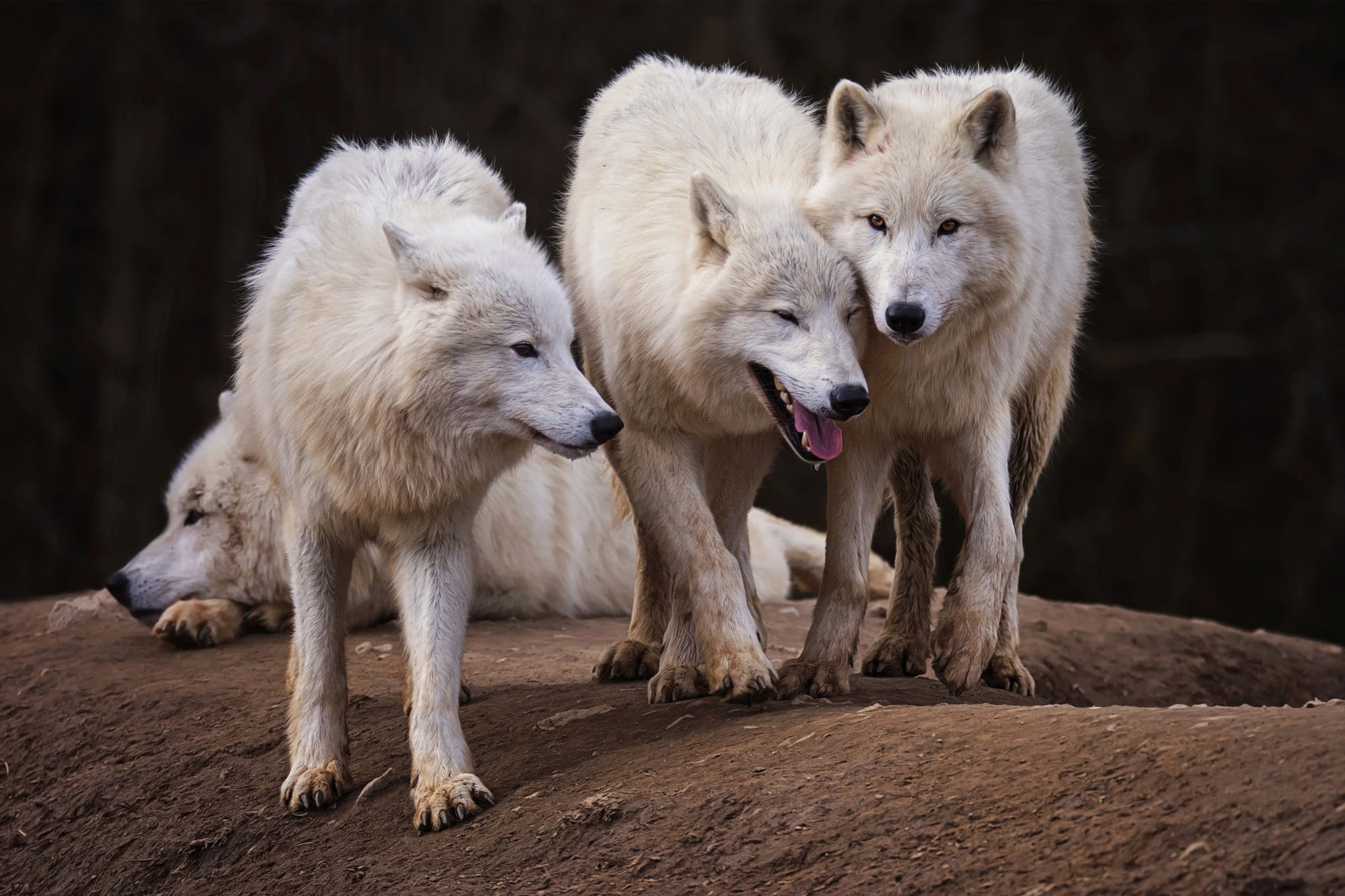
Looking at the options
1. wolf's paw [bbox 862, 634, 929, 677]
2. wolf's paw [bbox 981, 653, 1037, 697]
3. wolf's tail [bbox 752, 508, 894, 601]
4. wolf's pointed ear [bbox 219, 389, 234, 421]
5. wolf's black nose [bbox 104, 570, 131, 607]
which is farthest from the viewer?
wolf's tail [bbox 752, 508, 894, 601]

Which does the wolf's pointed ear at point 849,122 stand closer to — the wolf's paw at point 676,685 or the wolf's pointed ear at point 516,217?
the wolf's pointed ear at point 516,217

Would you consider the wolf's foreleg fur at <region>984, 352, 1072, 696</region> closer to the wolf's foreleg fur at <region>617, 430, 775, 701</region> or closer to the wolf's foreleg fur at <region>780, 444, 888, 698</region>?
the wolf's foreleg fur at <region>780, 444, 888, 698</region>

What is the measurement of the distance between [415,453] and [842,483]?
4.08 ft

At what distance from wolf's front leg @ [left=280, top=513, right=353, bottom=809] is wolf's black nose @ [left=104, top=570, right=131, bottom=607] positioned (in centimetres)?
195

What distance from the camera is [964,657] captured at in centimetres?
376

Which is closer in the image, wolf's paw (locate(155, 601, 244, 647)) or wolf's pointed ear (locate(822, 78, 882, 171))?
wolf's pointed ear (locate(822, 78, 882, 171))

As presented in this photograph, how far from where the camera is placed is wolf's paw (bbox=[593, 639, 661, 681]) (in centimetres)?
434

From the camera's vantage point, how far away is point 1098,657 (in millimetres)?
5887

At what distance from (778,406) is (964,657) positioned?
0.87 metres

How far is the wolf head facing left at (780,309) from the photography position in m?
3.45

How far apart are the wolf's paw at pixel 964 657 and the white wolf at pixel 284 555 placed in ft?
4.76

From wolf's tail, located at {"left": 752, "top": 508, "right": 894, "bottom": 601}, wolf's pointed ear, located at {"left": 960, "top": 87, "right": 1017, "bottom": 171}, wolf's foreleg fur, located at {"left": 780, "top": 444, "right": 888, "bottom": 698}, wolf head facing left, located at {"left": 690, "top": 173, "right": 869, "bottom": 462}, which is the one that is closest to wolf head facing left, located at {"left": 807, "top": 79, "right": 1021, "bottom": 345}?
wolf's pointed ear, located at {"left": 960, "top": 87, "right": 1017, "bottom": 171}

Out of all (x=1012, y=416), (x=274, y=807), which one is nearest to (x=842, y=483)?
(x=1012, y=416)

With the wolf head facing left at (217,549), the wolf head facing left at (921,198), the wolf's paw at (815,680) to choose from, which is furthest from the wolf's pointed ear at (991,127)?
the wolf head facing left at (217,549)
